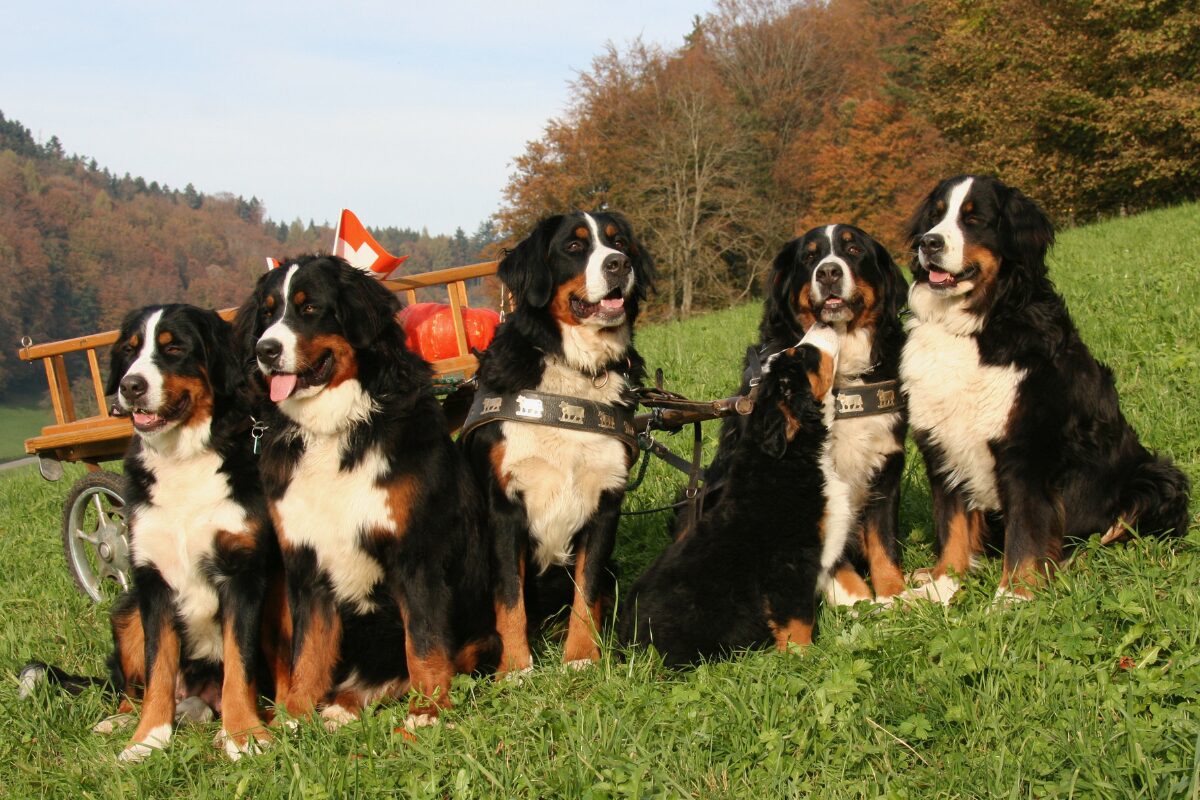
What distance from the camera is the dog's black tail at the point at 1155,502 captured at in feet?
12.9

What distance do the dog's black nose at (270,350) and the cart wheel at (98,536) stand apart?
109 inches

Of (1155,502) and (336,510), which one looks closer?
(336,510)

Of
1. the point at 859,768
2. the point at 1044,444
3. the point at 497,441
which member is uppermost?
the point at 497,441

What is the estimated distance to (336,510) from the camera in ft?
12.0

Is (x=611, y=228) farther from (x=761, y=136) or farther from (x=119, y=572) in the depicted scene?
(x=761, y=136)

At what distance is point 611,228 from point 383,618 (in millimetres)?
2066

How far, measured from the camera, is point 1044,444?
3.87m

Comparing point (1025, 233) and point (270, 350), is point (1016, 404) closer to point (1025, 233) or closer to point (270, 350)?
point (1025, 233)

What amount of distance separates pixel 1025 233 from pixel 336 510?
3.17 m

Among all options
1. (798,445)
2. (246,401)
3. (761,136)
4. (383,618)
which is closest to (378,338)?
(246,401)

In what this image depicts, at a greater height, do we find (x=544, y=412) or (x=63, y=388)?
(x=63, y=388)

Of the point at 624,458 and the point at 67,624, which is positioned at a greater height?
the point at 624,458

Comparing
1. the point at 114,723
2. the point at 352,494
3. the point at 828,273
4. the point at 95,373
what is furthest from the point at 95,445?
the point at 828,273

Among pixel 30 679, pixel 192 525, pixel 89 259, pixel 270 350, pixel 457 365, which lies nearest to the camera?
pixel 270 350
